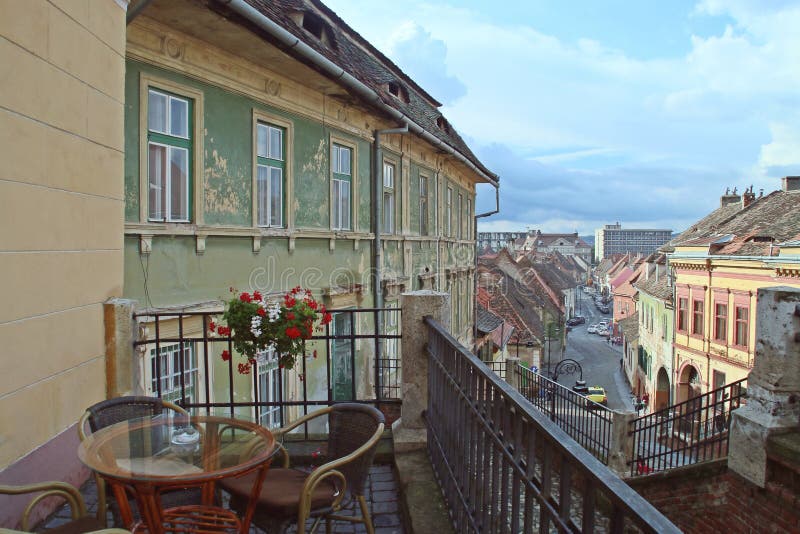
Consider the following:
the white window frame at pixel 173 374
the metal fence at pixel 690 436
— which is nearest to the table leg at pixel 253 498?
the white window frame at pixel 173 374

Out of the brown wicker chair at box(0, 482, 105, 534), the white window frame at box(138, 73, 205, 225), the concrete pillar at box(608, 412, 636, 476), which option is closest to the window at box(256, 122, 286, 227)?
the white window frame at box(138, 73, 205, 225)

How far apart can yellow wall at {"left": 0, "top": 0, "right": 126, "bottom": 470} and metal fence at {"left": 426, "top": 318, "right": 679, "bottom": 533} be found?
264 centimetres

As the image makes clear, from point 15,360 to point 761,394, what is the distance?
20.9 ft

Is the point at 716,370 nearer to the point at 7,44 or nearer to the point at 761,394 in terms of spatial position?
the point at 761,394

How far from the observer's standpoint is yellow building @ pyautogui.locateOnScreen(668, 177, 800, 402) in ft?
78.4

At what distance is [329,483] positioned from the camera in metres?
3.45

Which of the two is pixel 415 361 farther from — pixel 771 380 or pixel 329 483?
pixel 771 380

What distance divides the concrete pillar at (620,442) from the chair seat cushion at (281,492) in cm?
989

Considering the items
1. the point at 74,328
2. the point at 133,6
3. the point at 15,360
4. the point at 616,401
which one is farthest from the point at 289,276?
the point at 616,401

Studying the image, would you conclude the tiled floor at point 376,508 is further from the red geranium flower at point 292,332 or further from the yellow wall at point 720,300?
the yellow wall at point 720,300

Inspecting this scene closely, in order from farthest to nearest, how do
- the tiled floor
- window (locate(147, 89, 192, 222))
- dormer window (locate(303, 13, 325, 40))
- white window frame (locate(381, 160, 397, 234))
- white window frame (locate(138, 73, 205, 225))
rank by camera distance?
1. white window frame (locate(381, 160, 397, 234))
2. dormer window (locate(303, 13, 325, 40))
3. window (locate(147, 89, 192, 222))
4. white window frame (locate(138, 73, 205, 225))
5. the tiled floor

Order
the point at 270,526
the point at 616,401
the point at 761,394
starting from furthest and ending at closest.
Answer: the point at 616,401, the point at 761,394, the point at 270,526

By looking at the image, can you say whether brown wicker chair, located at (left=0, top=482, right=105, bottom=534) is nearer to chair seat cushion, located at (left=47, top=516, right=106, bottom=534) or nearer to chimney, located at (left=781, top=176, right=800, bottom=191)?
chair seat cushion, located at (left=47, top=516, right=106, bottom=534)

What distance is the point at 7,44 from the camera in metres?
3.54
